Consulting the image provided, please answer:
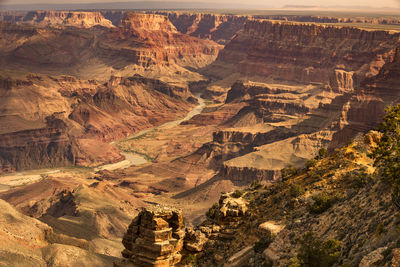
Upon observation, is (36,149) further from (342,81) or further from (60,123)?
(342,81)

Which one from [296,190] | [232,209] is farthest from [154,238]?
[296,190]

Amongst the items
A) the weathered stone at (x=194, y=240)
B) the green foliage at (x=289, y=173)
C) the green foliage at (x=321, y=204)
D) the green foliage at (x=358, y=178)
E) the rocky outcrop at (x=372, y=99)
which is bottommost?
the rocky outcrop at (x=372, y=99)

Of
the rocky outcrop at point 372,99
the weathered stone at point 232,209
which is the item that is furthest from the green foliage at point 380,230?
the rocky outcrop at point 372,99

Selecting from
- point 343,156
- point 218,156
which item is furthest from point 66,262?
point 218,156

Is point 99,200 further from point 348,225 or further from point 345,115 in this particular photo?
point 348,225

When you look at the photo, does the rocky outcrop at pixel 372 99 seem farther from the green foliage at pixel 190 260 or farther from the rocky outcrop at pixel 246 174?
the green foliage at pixel 190 260

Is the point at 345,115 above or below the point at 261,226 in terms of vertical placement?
below
